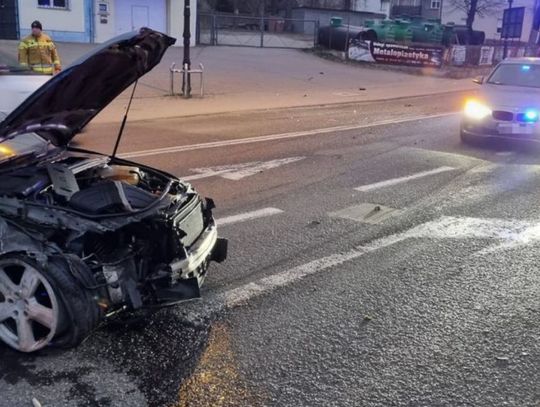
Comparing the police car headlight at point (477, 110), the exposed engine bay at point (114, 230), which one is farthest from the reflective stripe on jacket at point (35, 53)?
the exposed engine bay at point (114, 230)

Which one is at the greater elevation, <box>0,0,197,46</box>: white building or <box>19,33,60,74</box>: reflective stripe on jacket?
<box>0,0,197,46</box>: white building

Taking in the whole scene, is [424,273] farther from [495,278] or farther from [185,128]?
[185,128]

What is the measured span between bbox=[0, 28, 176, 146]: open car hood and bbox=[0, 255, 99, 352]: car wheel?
1.04 meters

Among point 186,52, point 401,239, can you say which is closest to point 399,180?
point 401,239

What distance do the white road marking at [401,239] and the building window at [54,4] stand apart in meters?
25.2

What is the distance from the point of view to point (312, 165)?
891 centimetres

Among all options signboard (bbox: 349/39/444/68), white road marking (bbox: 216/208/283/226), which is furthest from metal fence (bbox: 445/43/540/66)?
white road marking (bbox: 216/208/283/226)

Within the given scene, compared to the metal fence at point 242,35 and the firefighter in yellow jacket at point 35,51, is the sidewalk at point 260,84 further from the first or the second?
the metal fence at point 242,35

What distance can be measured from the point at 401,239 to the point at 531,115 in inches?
220

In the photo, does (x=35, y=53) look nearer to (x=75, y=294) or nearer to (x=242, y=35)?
(x=75, y=294)

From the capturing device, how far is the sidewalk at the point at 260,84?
15.2m

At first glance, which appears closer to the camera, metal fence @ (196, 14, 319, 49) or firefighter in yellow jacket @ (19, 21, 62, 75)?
firefighter in yellow jacket @ (19, 21, 62, 75)

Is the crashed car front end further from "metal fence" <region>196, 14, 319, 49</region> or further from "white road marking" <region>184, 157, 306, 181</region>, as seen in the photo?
"metal fence" <region>196, 14, 319, 49</region>

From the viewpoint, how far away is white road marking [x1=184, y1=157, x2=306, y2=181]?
7913 mm
